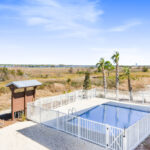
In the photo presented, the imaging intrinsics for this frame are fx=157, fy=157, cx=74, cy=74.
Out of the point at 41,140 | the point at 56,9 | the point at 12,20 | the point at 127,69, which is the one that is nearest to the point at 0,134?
the point at 41,140

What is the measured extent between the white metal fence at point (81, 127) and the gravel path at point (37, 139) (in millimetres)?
283

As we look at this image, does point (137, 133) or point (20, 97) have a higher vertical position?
Answer: point (20, 97)

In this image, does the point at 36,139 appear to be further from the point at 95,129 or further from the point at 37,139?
the point at 95,129

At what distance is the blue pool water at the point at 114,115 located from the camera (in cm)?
1082

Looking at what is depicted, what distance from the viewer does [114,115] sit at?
1201 centimetres

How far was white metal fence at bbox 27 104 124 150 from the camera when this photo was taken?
645 centimetres

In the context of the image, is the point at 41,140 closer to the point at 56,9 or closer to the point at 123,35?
the point at 56,9

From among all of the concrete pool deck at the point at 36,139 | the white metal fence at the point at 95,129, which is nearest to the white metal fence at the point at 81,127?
the white metal fence at the point at 95,129

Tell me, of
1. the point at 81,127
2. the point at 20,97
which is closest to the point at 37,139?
the point at 81,127

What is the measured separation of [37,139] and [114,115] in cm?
651

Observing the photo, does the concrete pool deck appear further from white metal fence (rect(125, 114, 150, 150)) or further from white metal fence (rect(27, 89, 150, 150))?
white metal fence (rect(125, 114, 150, 150))

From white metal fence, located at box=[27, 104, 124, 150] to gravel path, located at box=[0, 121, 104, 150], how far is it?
28 cm

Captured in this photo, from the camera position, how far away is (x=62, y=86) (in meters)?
24.1

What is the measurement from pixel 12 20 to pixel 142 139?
63.0ft
